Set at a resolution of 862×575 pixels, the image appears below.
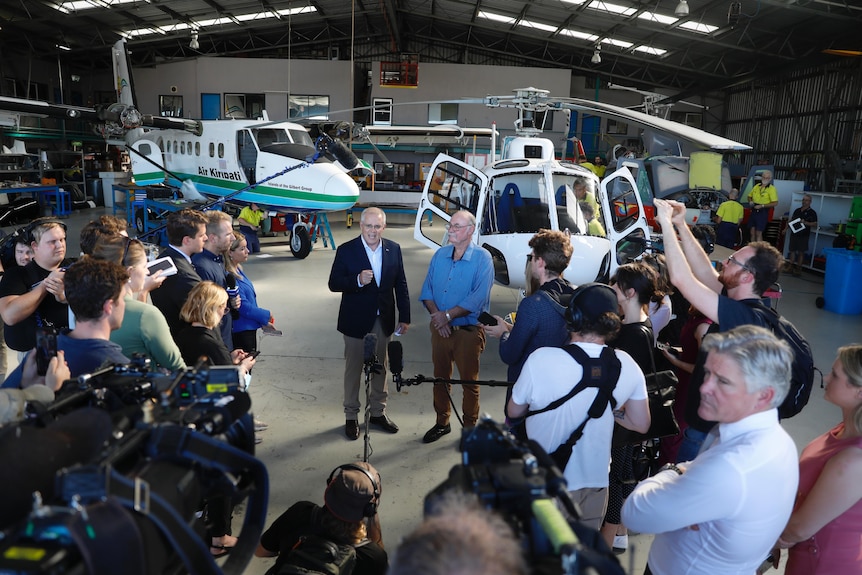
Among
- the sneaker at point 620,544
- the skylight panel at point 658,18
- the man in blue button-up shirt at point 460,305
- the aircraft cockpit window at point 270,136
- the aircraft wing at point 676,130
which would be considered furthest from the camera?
the skylight panel at point 658,18

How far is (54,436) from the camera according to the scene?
41.1 inches

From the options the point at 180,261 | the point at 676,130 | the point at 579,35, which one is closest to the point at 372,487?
the point at 180,261

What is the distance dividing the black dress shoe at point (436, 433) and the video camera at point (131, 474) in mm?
2995

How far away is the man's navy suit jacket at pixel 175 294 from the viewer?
338 centimetres

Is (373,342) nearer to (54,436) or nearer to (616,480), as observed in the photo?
(616,480)

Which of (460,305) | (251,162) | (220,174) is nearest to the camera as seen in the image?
(460,305)

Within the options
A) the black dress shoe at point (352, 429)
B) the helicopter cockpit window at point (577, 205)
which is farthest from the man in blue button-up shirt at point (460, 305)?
the helicopter cockpit window at point (577, 205)

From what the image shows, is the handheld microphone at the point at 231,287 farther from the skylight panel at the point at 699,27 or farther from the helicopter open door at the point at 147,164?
the skylight panel at the point at 699,27

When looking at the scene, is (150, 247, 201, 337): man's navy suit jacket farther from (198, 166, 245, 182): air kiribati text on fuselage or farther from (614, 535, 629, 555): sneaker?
(198, 166, 245, 182): air kiribati text on fuselage

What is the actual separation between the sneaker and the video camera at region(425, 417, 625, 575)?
2225mm

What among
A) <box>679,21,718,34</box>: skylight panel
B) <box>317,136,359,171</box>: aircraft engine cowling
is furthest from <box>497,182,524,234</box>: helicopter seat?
<box>679,21,718,34</box>: skylight panel

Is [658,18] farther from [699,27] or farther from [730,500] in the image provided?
[730,500]

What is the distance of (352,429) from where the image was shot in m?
4.21

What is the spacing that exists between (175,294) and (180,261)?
253mm
